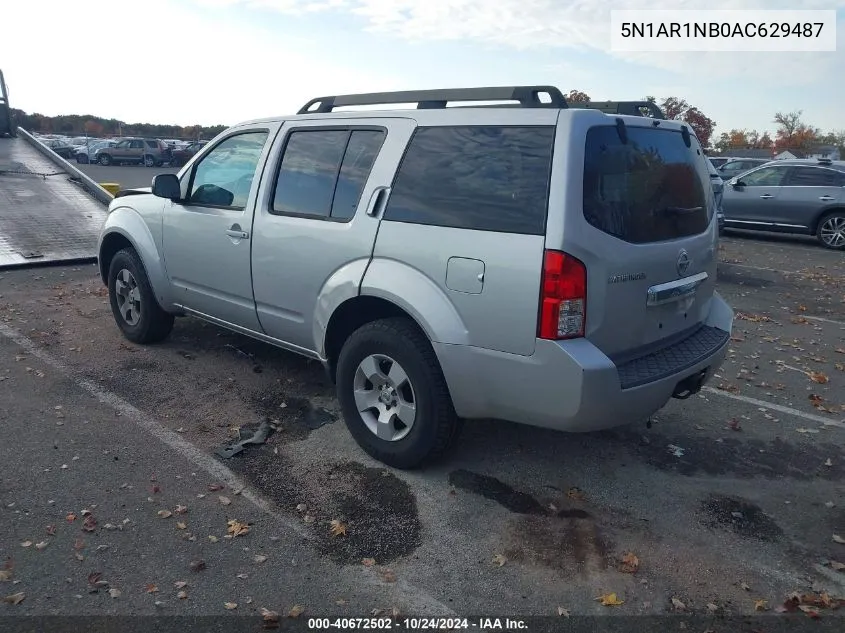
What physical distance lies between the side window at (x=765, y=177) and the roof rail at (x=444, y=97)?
1254cm

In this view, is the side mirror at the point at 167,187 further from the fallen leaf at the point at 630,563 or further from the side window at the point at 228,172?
the fallen leaf at the point at 630,563

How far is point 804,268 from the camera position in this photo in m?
11.4

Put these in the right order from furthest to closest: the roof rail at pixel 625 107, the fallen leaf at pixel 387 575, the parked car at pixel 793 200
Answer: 1. the parked car at pixel 793 200
2. the roof rail at pixel 625 107
3. the fallen leaf at pixel 387 575

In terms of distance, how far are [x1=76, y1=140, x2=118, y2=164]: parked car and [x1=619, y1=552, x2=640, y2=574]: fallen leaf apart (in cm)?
3921

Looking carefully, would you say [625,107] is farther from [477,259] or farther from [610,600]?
[610,600]

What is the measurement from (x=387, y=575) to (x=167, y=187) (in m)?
3.50

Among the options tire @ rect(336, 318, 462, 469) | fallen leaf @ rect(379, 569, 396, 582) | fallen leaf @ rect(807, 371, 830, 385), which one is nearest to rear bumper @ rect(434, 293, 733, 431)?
tire @ rect(336, 318, 462, 469)

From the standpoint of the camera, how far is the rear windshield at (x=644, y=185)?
3.33 meters

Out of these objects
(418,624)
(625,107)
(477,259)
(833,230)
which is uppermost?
(625,107)

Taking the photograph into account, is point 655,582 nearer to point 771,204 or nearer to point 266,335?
point 266,335

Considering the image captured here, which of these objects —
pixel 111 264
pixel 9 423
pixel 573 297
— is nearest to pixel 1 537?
pixel 9 423

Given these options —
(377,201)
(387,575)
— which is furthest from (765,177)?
(387,575)

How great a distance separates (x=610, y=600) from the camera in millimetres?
2922

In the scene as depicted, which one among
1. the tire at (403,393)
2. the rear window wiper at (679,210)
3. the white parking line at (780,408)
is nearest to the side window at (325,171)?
the tire at (403,393)
